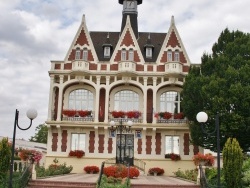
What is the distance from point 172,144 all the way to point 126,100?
5.45 meters

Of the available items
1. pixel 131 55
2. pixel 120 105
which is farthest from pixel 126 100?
pixel 131 55

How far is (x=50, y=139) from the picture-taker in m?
32.6

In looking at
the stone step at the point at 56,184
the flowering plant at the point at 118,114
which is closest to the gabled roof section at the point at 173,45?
the flowering plant at the point at 118,114

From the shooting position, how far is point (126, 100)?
34.0m

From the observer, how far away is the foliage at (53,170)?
82.2 ft

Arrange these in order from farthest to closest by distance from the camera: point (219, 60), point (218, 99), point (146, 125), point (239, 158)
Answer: point (146, 125)
point (219, 60)
point (218, 99)
point (239, 158)

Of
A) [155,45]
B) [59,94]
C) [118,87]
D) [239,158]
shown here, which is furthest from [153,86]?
[239,158]

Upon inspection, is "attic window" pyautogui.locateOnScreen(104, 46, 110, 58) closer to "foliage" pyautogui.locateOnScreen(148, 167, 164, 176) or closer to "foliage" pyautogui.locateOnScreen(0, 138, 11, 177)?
"foliage" pyautogui.locateOnScreen(148, 167, 164, 176)

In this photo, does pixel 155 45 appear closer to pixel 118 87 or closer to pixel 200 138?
pixel 118 87

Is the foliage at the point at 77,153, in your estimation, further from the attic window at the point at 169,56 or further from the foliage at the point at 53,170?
the attic window at the point at 169,56

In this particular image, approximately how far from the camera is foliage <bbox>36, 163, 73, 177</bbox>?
82.2ft

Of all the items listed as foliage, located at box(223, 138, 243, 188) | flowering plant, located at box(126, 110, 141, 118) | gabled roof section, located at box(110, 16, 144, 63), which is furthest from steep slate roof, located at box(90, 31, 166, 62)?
foliage, located at box(223, 138, 243, 188)

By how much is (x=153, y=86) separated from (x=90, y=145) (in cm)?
722

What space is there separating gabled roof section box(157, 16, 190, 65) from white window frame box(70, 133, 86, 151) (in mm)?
9342
